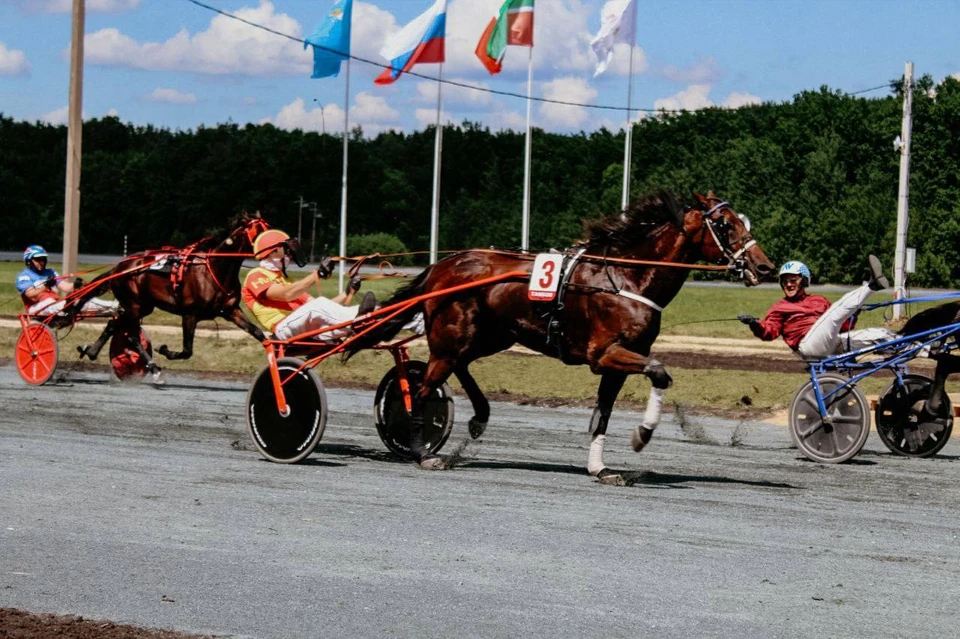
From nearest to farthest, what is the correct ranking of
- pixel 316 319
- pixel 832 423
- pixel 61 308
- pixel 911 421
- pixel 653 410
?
pixel 653 410
pixel 316 319
pixel 832 423
pixel 911 421
pixel 61 308

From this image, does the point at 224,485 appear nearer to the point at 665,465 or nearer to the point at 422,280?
the point at 422,280

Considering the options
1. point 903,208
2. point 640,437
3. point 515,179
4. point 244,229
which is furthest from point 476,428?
point 515,179

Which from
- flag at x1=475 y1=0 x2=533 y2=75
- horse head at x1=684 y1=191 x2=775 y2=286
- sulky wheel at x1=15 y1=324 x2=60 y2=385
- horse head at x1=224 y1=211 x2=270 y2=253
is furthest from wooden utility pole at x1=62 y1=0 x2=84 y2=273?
horse head at x1=684 y1=191 x2=775 y2=286

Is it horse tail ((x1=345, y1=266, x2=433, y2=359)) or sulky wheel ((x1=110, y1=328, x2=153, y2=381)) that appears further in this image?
sulky wheel ((x1=110, y1=328, x2=153, y2=381))

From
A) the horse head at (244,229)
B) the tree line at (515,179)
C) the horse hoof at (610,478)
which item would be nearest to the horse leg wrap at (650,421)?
the horse hoof at (610,478)

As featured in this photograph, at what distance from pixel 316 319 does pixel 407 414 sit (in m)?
0.98

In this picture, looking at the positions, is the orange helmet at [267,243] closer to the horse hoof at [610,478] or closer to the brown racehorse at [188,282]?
the horse hoof at [610,478]

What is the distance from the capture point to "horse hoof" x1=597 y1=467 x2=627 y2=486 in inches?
373

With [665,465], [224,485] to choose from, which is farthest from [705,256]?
[224,485]

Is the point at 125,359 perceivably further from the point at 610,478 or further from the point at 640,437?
the point at 640,437

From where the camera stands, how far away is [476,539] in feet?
24.5

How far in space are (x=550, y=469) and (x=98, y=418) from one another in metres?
4.84

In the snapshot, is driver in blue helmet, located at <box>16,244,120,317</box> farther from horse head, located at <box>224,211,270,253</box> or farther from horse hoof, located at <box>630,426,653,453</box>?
horse hoof, located at <box>630,426,653,453</box>

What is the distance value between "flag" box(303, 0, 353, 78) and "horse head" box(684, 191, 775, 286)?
25122mm
